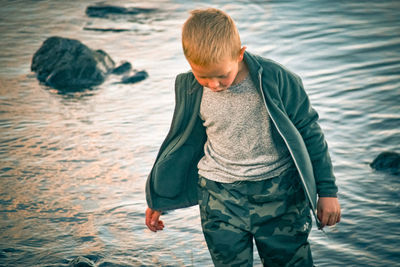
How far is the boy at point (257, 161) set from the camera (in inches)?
99.6

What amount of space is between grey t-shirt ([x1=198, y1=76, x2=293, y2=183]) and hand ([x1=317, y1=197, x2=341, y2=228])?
9.1 inches

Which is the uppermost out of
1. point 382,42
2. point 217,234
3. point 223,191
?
point 223,191

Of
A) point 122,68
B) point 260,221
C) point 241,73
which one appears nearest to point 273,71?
point 241,73

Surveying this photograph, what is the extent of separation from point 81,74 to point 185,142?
5.49 meters

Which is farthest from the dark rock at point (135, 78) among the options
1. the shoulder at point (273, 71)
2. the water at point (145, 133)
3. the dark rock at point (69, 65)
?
the shoulder at point (273, 71)

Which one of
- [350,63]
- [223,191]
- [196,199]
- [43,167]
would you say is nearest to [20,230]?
[43,167]

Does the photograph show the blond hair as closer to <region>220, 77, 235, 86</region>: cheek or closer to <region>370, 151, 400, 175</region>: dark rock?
<region>220, 77, 235, 86</region>: cheek

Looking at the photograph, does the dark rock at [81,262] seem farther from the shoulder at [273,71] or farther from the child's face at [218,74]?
the shoulder at [273,71]

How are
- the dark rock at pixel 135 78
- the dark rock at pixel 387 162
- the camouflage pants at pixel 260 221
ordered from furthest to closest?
1. the dark rock at pixel 135 78
2. the dark rock at pixel 387 162
3. the camouflage pants at pixel 260 221

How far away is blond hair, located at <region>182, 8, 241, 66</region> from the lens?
233cm

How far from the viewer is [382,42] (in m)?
8.02

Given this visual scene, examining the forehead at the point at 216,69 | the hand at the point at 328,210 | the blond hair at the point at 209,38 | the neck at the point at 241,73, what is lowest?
the hand at the point at 328,210

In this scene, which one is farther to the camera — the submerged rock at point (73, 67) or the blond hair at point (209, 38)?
the submerged rock at point (73, 67)

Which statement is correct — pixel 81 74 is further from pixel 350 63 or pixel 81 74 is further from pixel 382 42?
pixel 382 42
